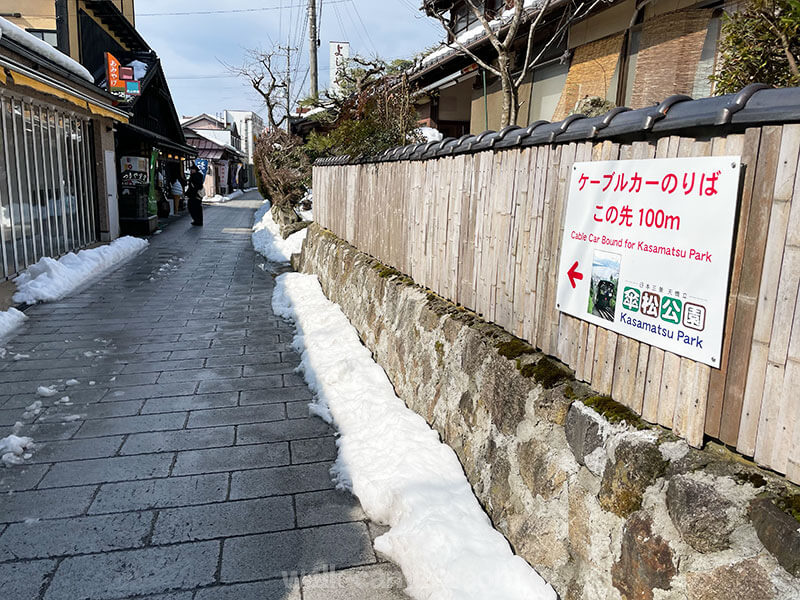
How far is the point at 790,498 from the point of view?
1.72m

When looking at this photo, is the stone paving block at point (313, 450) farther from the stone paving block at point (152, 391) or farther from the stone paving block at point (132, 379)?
the stone paving block at point (132, 379)

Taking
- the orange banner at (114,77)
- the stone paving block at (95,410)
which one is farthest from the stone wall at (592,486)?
the orange banner at (114,77)

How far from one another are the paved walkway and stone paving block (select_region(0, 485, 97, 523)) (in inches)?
0.5

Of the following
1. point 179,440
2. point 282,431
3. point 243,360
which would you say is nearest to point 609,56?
point 243,360

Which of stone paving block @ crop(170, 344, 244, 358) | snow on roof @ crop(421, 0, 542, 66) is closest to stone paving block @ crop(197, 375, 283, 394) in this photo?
stone paving block @ crop(170, 344, 244, 358)

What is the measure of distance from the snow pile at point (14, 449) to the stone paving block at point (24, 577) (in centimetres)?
129

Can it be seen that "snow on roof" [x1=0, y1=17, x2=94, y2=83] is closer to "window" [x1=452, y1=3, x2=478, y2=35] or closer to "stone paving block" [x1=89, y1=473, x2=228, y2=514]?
"stone paving block" [x1=89, y1=473, x2=228, y2=514]

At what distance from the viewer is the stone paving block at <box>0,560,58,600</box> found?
9.32 ft

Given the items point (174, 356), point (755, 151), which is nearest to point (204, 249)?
point (174, 356)

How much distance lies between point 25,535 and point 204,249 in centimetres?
1296

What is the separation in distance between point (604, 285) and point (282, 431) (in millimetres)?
3107

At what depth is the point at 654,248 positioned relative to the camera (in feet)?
7.47

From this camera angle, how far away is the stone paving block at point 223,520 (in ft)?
11.0

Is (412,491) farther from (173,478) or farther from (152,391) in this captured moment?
(152,391)
